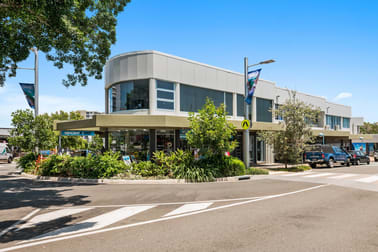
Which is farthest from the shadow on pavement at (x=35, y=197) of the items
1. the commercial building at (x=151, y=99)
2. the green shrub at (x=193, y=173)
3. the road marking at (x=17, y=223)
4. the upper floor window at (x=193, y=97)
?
the upper floor window at (x=193, y=97)

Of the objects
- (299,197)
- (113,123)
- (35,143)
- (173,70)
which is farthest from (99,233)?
(173,70)

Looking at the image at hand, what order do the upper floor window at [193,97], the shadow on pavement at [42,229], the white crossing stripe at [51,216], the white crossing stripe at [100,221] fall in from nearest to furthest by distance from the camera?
the shadow on pavement at [42,229] → the white crossing stripe at [100,221] → the white crossing stripe at [51,216] → the upper floor window at [193,97]

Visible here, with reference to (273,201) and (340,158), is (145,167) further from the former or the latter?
(340,158)

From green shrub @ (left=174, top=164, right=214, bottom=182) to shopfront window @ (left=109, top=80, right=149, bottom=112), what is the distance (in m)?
6.85

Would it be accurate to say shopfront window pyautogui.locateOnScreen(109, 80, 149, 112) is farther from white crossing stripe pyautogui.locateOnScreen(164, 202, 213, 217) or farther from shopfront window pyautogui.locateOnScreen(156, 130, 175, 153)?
white crossing stripe pyautogui.locateOnScreen(164, 202, 213, 217)

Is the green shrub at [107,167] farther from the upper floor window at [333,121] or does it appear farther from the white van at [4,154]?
the upper floor window at [333,121]

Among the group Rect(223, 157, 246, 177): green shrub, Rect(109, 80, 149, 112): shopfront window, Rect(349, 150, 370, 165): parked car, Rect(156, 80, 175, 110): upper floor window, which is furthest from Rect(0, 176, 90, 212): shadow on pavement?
Rect(349, 150, 370, 165): parked car

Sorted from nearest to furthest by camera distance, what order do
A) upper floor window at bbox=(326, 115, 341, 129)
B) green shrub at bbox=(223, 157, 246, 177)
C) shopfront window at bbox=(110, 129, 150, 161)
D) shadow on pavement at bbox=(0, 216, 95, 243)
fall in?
1. shadow on pavement at bbox=(0, 216, 95, 243)
2. green shrub at bbox=(223, 157, 246, 177)
3. shopfront window at bbox=(110, 129, 150, 161)
4. upper floor window at bbox=(326, 115, 341, 129)

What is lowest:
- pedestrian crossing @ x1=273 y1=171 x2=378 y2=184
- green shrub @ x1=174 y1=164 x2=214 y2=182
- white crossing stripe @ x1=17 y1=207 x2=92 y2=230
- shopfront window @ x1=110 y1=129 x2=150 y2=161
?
pedestrian crossing @ x1=273 y1=171 x2=378 y2=184

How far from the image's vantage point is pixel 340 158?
2581cm

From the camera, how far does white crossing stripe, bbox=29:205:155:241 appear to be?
6171 millimetres

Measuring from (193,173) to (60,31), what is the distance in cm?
886

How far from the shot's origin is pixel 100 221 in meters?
6.98

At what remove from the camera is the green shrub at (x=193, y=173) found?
14.8m
